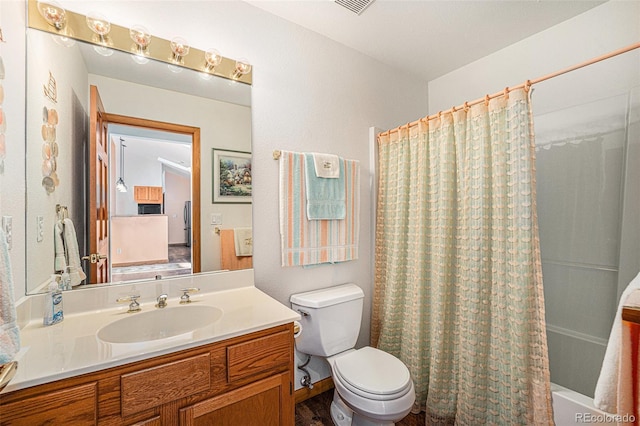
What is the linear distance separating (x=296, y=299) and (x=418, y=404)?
3.44 ft

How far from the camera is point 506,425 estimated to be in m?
1.36

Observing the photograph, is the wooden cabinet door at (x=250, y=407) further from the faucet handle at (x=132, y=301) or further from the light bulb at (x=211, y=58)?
the light bulb at (x=211, y=58)

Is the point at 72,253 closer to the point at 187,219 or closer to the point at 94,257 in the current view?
the point at 94,257

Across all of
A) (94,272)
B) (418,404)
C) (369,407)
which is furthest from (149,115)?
(418,404)

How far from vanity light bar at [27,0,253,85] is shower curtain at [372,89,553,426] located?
1.21m

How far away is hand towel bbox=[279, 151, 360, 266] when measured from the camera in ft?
5.57

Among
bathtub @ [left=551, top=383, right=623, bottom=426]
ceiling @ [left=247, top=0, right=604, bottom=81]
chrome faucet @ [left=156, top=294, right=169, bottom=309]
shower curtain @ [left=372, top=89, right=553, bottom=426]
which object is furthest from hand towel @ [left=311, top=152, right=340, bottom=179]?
bathtub @ [left=551, top=383, right=623, bottom=426]

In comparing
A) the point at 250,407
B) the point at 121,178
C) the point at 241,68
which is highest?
the point at 241,68

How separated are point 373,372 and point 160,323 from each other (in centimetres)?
109

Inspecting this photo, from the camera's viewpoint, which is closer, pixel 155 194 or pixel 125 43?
pixel 125 43

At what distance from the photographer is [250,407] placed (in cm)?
107

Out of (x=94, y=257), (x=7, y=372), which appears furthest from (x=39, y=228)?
(x=7, y=372)

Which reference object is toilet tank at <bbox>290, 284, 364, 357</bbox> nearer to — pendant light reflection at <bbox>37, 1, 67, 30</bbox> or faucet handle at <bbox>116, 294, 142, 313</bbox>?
faucet handle at <bbox>116, 294, 142, 313</bbox>

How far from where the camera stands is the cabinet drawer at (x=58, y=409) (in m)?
0.71
